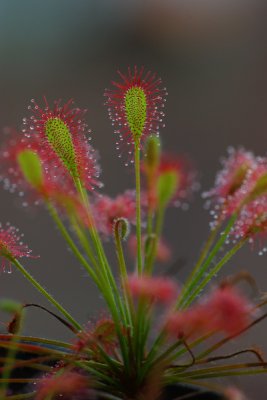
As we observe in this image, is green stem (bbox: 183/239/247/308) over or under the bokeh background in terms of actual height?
under

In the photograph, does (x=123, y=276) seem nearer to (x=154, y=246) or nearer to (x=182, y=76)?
(x=154, y=246)

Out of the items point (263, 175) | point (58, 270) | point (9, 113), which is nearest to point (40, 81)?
point (9, 113)

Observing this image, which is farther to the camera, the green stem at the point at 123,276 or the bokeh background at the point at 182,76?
the bokeh background at the point at 182,76

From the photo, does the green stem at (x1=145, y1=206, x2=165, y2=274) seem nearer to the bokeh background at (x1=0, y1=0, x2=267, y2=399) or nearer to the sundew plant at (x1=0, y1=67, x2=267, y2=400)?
the sundew plant at (x1=0, y1=67, x2=267, y2=400)

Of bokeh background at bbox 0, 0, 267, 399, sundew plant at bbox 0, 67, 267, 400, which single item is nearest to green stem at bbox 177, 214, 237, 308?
sundew plant at bbox 0, 67, 267, 400

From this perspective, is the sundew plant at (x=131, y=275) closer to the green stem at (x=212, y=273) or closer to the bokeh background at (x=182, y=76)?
the green stem at (x=212, y=273)

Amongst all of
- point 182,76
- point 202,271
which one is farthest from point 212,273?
point 182,76

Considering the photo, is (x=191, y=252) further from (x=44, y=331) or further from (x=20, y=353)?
Answer: (x=20, y=353)

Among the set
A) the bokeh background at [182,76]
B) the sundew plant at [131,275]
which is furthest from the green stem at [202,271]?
the bokeh background at [182,76]
